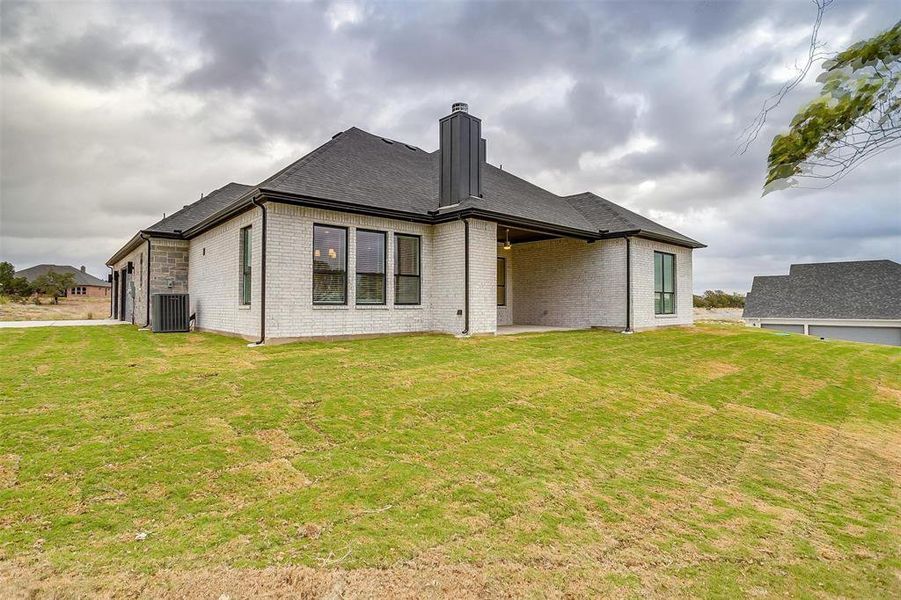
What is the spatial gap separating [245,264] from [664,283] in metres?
14.2

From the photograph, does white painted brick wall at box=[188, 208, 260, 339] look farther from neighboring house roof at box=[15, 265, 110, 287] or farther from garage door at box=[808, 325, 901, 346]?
neighboring house roof at box=[15, 265, 110, 287]

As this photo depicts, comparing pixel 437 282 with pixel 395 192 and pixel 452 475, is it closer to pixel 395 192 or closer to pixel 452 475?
pixel 395 192

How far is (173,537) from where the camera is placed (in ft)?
8.94

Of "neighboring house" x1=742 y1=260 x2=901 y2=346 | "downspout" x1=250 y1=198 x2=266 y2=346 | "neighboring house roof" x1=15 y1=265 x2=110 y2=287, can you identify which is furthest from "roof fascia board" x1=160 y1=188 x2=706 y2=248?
"neighboring house roof" x1=15 y1=265 x2=110 y2=287

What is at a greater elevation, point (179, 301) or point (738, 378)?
point (179, 301)

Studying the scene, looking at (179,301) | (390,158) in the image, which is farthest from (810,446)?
(179,301)

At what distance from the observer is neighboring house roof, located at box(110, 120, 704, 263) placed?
10.7m

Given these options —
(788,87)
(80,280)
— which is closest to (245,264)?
(788,87)

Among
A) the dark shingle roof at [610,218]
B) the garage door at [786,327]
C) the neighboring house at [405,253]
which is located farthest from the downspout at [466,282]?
the garage door at [786,327]

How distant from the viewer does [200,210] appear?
16688 millimetres

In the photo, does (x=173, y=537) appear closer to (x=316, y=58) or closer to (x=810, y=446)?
(x=810, y=446)

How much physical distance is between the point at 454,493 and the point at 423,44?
12.1 m

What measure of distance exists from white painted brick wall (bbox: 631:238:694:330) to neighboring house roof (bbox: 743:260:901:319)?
1452 cm

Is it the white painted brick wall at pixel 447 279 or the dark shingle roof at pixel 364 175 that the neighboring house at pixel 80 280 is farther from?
the white painted brick wall at pixel 447 279
